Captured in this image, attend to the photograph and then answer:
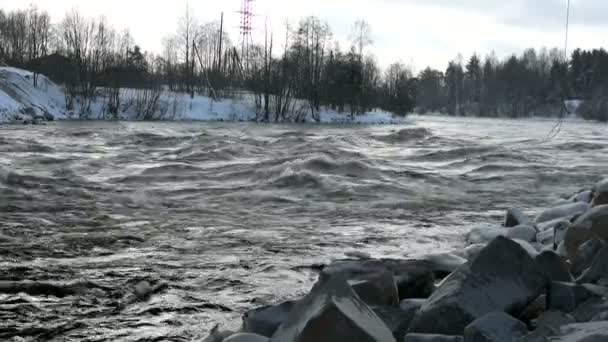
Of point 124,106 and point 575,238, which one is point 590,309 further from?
point 124,106

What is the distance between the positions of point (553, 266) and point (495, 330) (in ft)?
4.03

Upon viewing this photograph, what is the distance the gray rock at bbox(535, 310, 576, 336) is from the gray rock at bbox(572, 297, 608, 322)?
49 millimetres

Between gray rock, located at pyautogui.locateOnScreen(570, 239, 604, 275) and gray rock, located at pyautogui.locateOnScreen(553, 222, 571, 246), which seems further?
gray rock, located at pyautogui.locateOnScreen(553, 222, 571, 246)

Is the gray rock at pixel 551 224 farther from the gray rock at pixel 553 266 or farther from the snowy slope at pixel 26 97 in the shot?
the snowy slope at pixel 26 97

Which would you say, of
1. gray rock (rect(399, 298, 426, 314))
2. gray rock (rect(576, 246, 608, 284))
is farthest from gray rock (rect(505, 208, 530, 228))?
gray rock (rect(399, 298, 426, 314))

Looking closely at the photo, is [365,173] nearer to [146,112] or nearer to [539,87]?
[146,112]

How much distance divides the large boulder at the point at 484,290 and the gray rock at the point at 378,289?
0.31m

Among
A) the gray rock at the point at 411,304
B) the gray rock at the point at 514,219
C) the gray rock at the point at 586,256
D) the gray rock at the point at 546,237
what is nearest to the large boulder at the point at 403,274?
the gray rock at the point at 411,304

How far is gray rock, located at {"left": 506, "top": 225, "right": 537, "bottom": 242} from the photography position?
6.11 m

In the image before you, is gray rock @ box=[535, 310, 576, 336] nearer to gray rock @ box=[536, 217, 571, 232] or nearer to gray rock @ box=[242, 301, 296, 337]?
gray rock @ box=[242, 301, 296, 337]

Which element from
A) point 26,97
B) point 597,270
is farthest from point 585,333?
point 26,97

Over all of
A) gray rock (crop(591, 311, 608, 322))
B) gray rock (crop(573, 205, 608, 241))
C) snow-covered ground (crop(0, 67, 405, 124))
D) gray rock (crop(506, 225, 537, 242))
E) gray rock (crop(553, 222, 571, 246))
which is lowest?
gray rock (crop(506, 225, 537, 242))

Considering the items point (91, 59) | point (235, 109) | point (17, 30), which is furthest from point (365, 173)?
point (17, 30)

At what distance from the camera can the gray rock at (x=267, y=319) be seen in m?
3.31
